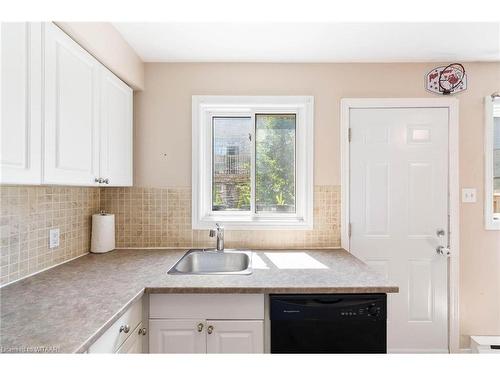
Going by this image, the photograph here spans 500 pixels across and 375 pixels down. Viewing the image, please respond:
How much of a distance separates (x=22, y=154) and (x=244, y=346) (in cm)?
127

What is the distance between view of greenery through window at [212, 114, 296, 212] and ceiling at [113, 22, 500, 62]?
0.48m

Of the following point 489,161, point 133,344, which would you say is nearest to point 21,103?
point 133,344

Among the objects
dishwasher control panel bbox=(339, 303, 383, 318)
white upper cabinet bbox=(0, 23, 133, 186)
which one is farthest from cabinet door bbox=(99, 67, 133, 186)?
dishwasher control panel bbox=(339, 303, 383, 318)

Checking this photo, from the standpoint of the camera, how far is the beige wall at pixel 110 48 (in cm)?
129

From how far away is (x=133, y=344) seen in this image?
1.21m

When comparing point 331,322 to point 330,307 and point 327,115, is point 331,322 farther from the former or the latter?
point 327,115

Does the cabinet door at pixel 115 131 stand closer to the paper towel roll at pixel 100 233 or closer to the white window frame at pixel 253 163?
the paper towel roll at pixel 100 233

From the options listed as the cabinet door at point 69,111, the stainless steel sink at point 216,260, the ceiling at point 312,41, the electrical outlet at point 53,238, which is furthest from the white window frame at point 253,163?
the electrical outlet at point 53,238

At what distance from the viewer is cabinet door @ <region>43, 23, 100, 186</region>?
1.14 metres

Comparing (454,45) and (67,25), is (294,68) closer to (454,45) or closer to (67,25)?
(454,45)

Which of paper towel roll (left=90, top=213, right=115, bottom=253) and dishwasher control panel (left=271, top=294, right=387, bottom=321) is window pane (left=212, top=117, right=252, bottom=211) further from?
dishwasher control panel (left=271, top=294, right=387, bottom=321)

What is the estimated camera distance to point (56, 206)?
1.58 m

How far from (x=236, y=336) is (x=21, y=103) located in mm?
1356

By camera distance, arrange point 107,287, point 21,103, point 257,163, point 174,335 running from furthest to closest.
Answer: point 257,163 → point 174,335 → point 107,287 → point 21,103
